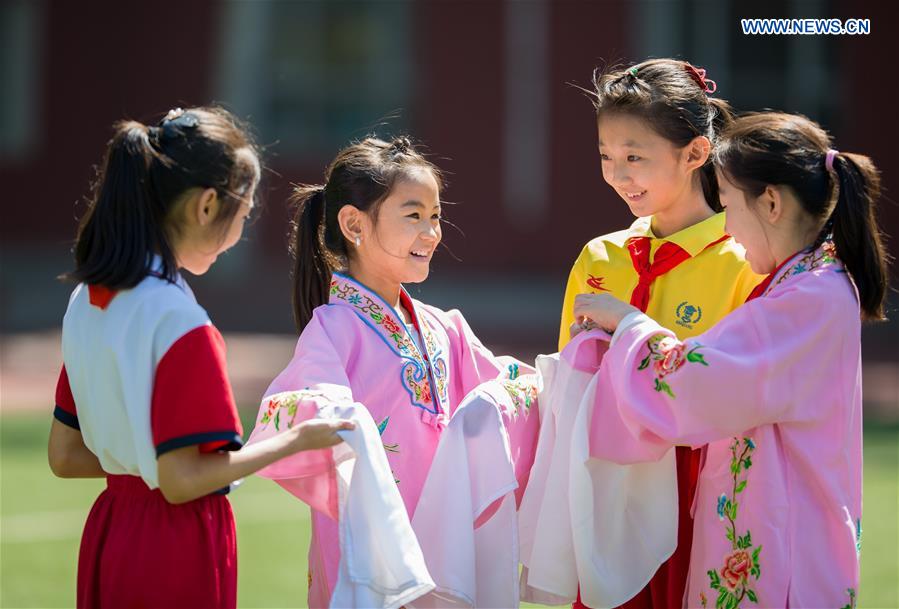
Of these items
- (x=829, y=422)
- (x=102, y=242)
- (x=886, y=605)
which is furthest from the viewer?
(x=886, y=605)

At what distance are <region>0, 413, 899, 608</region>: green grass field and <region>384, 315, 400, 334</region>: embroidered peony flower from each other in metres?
1.99

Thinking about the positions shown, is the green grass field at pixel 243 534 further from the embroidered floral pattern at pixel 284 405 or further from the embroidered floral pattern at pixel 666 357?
the embroidered floral pattern at pixel 666 357

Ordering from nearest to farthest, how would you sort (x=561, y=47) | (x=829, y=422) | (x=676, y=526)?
(x=829, y=422), (x=676, y=526), (x=561, y=47)

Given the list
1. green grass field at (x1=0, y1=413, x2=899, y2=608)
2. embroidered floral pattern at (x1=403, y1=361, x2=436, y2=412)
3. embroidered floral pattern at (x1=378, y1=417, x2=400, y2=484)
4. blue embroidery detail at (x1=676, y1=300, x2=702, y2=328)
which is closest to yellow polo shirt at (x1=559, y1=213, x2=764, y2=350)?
blue embroidery detail at (x1=676, y1=300, x2=702, y2=328)

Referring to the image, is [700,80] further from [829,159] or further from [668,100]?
[829,159]

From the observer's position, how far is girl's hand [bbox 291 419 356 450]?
2.68 meters

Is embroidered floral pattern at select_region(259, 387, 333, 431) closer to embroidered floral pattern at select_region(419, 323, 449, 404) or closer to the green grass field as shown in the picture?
embroidered floral pattern at select_region(419, 323, 449, 404)

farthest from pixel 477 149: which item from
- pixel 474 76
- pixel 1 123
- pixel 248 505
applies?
pixel 248 505

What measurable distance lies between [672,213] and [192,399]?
4.94 ft

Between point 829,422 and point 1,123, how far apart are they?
14354 mm

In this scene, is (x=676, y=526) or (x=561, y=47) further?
(x=561, y=47)

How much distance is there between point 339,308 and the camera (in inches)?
128

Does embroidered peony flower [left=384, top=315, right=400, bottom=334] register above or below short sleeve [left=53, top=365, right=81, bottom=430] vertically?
above

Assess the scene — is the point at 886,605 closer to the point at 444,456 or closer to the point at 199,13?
the point at 444,456
